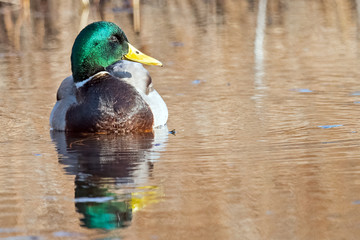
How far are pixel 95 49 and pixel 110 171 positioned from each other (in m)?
2.09

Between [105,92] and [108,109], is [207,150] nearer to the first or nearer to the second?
[108,109]

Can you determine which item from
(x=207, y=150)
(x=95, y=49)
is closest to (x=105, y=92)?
(x=95, y=49)

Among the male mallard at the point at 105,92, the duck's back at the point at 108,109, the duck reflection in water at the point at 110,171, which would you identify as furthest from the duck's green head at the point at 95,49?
the duck reflection in water at the point at 110,171

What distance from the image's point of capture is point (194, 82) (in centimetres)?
930

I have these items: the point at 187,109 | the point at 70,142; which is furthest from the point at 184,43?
the point at 70,142

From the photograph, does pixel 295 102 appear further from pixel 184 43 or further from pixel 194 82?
pixel 184 43

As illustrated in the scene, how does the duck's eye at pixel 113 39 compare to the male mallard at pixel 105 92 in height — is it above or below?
above

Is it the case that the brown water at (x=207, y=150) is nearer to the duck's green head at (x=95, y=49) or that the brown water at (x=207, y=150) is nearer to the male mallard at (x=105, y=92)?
the male mallard at (x=105, y=92)

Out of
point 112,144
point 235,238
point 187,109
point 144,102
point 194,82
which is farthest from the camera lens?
Result: point 194,82

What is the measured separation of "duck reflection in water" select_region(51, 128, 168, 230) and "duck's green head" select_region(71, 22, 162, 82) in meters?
0.64

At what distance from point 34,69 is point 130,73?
3.25 meters

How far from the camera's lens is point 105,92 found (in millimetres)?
7105

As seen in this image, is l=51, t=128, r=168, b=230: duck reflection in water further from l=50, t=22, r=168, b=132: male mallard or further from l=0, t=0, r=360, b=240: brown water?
l=50, t=22, r=168, b=132: male mallard

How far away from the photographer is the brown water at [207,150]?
4.38m
